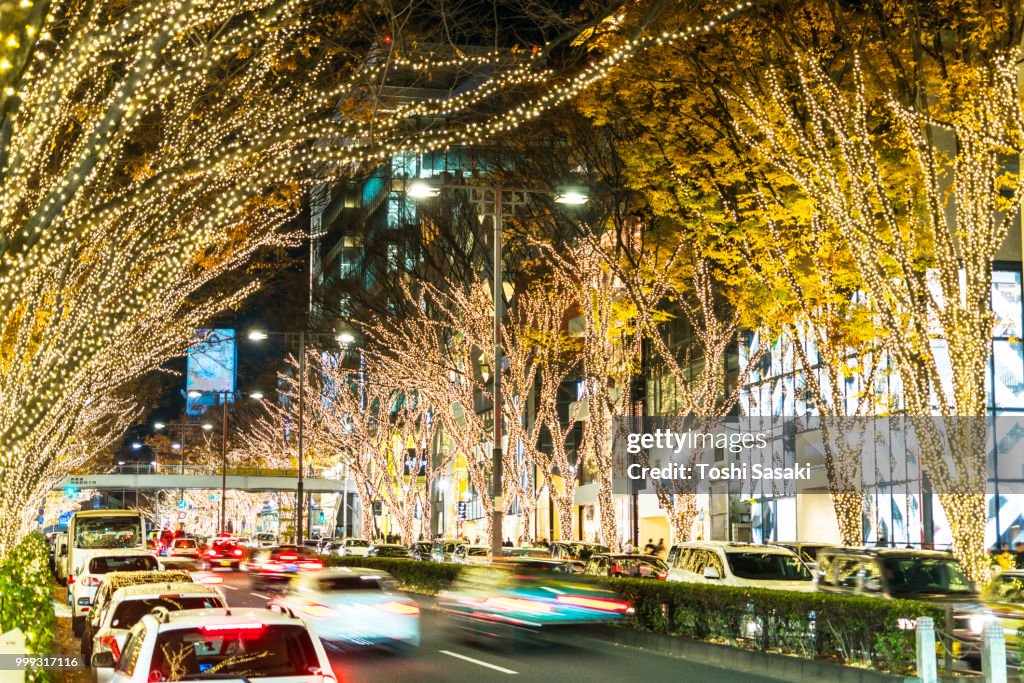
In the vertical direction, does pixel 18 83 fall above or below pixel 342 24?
below

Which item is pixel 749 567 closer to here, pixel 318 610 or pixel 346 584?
pixel 346 584

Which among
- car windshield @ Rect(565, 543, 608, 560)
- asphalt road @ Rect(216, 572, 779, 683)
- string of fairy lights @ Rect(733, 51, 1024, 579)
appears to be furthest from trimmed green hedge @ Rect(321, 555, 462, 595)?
string of fairy lights @ Rect(733, 51, 1024, 579)

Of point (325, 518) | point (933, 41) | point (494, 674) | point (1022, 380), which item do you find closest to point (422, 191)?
point (933, 41)

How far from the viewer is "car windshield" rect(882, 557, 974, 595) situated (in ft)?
59.6

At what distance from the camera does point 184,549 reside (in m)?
59.8

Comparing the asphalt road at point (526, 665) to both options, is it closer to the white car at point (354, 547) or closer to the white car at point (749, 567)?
the white car at point (749, 567)

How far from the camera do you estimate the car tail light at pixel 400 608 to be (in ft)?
61.2

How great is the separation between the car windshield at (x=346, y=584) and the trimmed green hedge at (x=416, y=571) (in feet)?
35.8

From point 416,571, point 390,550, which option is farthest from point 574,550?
point 390,550

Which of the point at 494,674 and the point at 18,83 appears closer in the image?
the point at 18,83

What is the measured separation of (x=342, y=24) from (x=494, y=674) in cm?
882

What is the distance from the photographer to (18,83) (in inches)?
272

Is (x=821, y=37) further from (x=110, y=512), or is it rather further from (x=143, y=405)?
(x=143, y=405)

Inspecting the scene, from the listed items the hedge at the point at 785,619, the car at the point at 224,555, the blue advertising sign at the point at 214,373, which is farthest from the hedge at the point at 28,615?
the blue advertising sign at the point at 214,373
